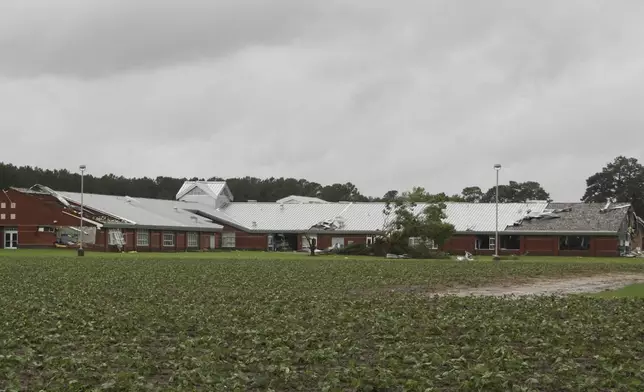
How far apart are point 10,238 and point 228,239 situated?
90.4 feet

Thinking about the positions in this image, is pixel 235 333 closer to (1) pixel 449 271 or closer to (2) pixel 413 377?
(2) pixel 413 377

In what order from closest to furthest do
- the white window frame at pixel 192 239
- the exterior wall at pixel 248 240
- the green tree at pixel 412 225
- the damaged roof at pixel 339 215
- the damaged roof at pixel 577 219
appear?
the green tree at pixel 412 225, the damaged roof at pixel 577 219, the white window frame at pixel 192 239, the damaged roof at pixel 339 215, the exterior wall at pixel 248 240

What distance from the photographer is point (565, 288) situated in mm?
35656

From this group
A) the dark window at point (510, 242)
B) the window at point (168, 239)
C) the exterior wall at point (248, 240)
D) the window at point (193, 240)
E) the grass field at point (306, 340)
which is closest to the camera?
the grass field at point (306, 340)

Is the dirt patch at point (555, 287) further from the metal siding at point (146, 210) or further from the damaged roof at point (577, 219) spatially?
the metal siding at point (146, 210)

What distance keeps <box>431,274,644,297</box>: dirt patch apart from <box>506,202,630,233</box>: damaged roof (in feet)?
181

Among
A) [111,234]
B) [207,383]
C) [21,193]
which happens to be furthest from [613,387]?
[21,193]

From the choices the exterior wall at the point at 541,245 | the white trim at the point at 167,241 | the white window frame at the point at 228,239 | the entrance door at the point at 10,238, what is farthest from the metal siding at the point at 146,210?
the exterior wall at the point at 541,245

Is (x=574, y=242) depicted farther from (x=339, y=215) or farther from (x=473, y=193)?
(x=473, y=193)

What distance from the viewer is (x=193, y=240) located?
338 feet

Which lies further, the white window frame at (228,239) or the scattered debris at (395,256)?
the white window frame at (228,239)

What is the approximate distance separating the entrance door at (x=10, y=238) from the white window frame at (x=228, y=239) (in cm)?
2586

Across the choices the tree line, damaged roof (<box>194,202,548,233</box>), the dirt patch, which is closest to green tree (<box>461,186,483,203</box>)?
the tree line

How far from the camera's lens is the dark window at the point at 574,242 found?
99312 mm
